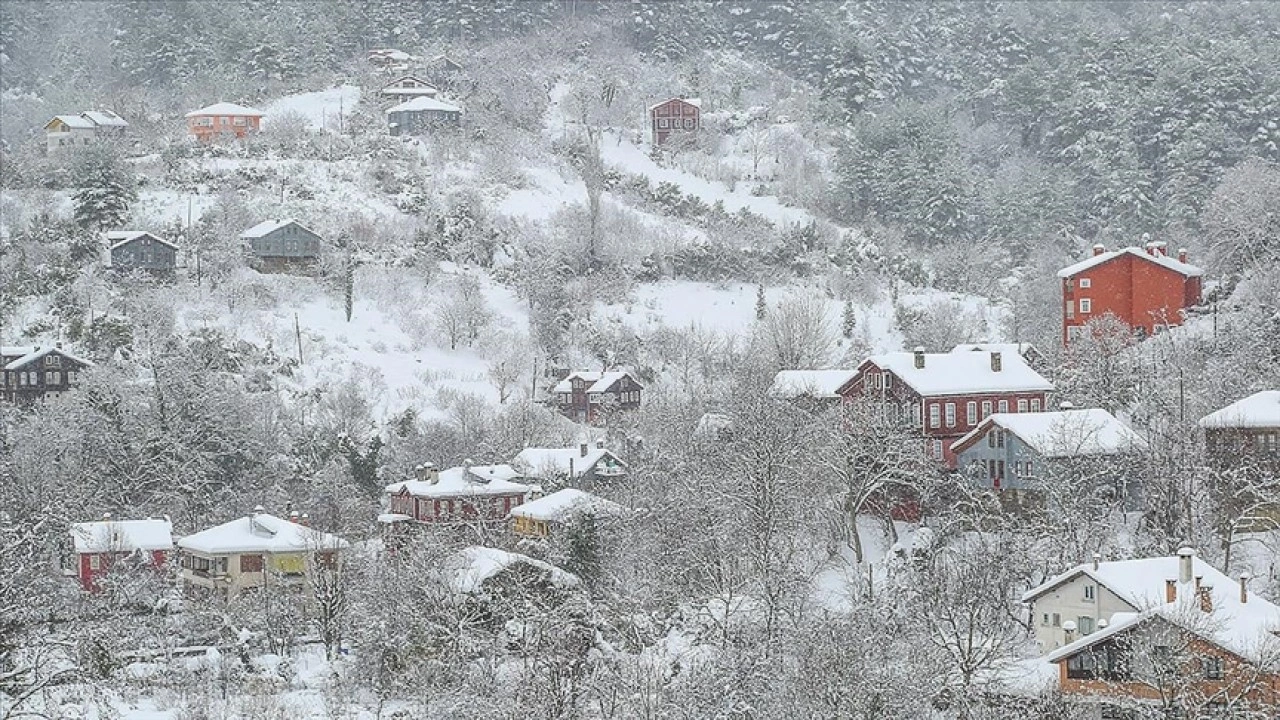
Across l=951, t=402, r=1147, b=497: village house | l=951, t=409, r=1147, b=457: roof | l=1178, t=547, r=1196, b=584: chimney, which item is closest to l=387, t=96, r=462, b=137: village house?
l=951, t=402, r=1147, b=497: village house

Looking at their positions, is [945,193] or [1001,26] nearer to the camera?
[945,193]

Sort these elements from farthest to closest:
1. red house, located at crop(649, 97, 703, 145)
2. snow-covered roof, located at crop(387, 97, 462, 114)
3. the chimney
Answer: red house, located at crop(649, 97, 703, 145) < snow-covered roof, located at crop(387, 97, 462, 114) < the chimney

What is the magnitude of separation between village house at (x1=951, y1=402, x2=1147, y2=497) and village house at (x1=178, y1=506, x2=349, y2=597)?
1796cm

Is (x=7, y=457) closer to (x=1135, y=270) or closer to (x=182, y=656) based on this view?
(x=182, y=656)

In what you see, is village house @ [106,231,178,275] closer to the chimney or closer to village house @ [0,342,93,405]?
village house @ [0,342,93,405]

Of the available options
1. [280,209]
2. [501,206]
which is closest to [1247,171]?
[501,206]

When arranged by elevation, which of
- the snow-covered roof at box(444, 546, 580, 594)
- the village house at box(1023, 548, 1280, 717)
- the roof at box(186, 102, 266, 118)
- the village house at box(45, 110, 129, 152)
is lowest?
the snow-covered roof at box(444, 546, 580, 594)

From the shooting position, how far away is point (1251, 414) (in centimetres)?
4516

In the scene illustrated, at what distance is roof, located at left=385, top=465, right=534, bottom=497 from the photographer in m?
54.6

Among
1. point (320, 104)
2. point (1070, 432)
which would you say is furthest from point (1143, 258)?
point (320, 104)

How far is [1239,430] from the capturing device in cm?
4506

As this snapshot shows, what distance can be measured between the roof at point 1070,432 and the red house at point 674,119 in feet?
150

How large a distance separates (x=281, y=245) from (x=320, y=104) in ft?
67.0

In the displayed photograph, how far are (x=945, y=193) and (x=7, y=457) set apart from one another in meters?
44.1
